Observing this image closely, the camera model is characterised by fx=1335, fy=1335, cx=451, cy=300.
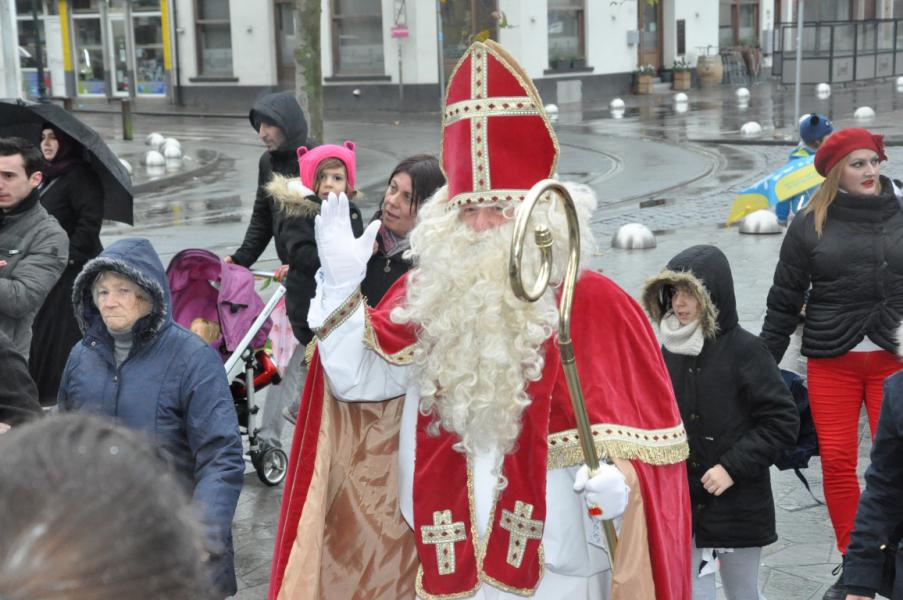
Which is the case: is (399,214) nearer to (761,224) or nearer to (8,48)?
(761,224)

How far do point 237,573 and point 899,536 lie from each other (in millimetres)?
2939

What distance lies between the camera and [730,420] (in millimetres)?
4527

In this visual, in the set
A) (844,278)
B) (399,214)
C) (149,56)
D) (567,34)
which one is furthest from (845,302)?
(149,56)

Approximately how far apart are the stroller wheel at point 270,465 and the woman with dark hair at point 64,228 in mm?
1091

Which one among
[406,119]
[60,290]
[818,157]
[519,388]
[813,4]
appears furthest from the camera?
[813,4]

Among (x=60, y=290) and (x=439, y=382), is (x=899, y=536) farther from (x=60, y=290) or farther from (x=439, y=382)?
(x=60, y=290)

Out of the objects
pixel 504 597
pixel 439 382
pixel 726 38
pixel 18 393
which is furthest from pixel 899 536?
pixel 726 38

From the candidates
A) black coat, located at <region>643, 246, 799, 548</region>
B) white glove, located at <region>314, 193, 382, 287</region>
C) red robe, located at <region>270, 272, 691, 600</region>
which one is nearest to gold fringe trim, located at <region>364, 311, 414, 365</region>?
red robe, located at <region>270, 272, 691, 600</region>

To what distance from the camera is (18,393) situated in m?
4.15

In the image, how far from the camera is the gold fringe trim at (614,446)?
357 cm

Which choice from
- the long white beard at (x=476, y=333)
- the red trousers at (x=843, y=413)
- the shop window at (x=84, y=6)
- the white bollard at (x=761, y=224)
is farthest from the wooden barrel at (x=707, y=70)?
the long white beard at (x=476, y=333)

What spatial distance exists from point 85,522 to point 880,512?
289cm

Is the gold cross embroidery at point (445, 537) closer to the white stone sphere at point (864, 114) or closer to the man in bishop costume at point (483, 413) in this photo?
the man in bishop costume at point (483, 413)

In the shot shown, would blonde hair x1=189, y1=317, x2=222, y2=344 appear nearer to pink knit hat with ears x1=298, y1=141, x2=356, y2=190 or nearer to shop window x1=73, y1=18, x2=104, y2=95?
pink knit hat with ears x1=298, y1=141, x2=356, y2=190
